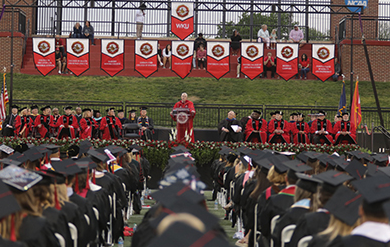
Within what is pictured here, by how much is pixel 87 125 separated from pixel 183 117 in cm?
416

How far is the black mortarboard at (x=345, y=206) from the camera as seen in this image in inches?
115

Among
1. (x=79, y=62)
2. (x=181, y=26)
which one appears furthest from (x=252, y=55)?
(x=79, y=62)

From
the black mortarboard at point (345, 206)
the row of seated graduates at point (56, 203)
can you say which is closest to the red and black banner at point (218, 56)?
the row of seated graduates at point (56, 203)

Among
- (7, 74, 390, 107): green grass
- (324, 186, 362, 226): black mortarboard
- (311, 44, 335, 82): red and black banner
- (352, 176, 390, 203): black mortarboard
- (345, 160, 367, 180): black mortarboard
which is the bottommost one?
(345, 160, 367, 180): black mortarboard

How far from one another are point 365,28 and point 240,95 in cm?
910

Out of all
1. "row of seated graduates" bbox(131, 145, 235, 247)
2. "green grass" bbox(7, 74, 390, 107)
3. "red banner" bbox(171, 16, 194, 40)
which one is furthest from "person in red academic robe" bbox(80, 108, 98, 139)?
"row of seated graduates" bbox(131, 145, 235, 247)

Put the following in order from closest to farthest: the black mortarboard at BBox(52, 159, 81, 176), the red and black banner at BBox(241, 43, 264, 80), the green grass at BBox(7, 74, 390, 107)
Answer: the black mortarboard at BBox(52, 159, 81, 176) → the red and black banner at BBox(241, 43, 264, 80) → the green grass at BBox(7, 74, 390, 107)

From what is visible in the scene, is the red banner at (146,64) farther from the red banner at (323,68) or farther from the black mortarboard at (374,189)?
the black mortarboard at (374,189)

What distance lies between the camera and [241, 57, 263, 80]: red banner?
1786 cm

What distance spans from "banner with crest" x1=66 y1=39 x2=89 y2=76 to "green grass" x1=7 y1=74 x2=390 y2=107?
7.80m

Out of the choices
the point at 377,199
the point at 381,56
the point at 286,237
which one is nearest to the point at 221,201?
the point at 286,237

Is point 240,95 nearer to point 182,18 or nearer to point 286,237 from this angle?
point 182,18

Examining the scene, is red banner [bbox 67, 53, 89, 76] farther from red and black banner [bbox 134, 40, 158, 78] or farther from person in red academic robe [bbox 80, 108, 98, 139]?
red and black banner [bbox 134, 40, 158, 78]

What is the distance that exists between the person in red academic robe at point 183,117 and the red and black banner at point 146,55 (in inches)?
115
